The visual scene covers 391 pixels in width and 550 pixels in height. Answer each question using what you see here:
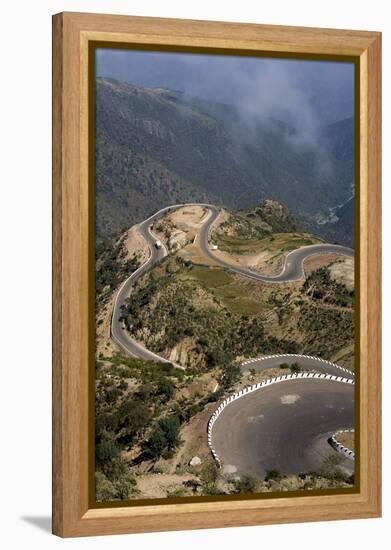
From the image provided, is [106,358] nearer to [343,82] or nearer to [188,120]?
[188,120]

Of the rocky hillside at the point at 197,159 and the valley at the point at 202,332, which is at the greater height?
the rocky hillside at the point at 197,159

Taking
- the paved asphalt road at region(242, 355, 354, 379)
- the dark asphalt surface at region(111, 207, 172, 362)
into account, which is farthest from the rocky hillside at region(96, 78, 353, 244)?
the paved asphalt road at region(242, 355, 354, 379)

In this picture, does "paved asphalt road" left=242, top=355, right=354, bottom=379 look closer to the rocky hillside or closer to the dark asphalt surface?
the dark asphalt surface

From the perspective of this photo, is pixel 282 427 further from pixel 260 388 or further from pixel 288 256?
pixel 288 256

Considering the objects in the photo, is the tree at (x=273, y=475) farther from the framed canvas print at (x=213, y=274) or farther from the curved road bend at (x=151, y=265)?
the curved road bend at (x=151, y=265)

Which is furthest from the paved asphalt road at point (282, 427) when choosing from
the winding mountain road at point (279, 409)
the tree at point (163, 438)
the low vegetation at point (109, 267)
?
the low vegetation at point (109, 267)
